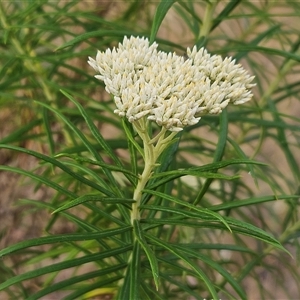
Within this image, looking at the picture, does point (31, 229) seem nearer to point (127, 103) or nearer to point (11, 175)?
point (11, 175)

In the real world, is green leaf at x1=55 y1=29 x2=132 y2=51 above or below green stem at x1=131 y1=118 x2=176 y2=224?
above

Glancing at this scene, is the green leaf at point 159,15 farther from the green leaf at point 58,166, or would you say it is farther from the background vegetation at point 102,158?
the green leaf at point 58,166

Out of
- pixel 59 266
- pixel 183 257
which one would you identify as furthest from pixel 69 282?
pixel 183 257

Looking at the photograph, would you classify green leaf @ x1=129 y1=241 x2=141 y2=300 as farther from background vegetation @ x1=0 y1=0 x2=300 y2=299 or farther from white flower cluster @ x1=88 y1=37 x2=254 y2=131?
white flower cluster @ x1=88 y1=37 x2=254 y2=131

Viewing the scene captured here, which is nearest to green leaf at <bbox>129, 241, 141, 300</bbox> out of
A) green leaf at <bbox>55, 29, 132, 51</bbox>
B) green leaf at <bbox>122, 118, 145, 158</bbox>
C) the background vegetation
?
the background vegetation

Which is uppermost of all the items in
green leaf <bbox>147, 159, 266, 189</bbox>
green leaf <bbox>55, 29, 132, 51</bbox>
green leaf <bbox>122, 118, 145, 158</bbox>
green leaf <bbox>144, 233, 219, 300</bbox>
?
green leaf <bbox>55, 29, 132, 51</bbox>

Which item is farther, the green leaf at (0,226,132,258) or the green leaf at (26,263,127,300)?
the green leaf at (26,263,127,300)

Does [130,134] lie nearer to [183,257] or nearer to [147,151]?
[147,151]

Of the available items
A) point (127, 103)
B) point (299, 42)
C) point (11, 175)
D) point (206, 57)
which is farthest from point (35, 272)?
point (11, 175)
